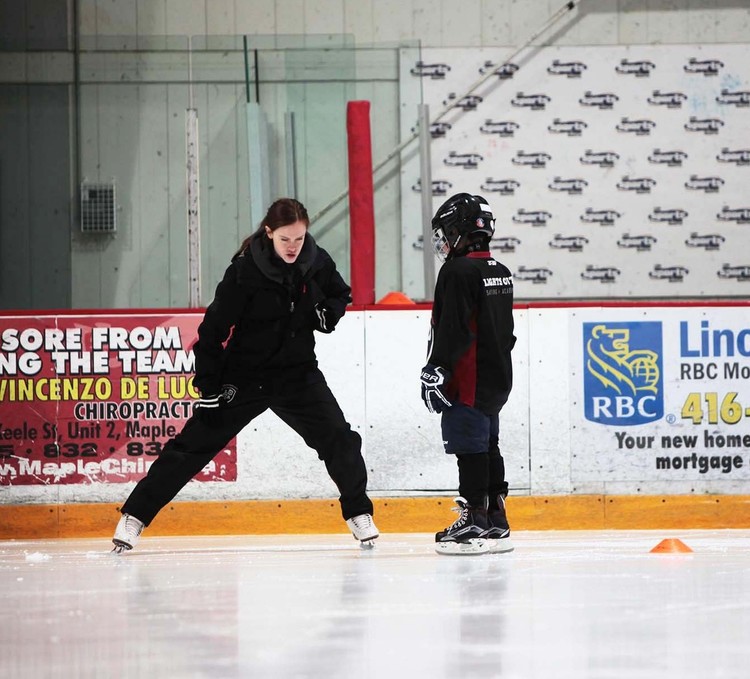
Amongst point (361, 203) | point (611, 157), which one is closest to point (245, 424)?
point (361, 203)

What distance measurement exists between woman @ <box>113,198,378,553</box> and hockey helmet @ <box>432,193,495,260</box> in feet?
1.51

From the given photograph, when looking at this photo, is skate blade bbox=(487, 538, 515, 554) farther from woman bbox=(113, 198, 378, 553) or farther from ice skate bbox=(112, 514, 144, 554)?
ice skate bbox=(112, 514, 144, 554)

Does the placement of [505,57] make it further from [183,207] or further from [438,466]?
[438,466]

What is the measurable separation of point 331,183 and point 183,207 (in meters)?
1.22

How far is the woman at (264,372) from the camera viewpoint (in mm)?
4973

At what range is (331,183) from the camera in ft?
31.4

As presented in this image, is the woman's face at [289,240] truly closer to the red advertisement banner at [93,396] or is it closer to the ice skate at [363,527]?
the ice skate at [363,527]

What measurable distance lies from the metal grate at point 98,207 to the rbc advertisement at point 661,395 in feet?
16.8

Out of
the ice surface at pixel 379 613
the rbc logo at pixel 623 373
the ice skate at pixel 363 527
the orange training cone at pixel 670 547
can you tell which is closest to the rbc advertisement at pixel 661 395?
the rbc logo at pixel 623 373

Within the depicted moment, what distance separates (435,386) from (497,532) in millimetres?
677

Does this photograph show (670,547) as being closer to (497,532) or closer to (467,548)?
(497,532)

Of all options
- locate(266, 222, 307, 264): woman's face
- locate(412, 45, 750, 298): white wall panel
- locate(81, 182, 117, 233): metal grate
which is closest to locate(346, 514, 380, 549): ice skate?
locate(266, 222, 307, 264): woman's face

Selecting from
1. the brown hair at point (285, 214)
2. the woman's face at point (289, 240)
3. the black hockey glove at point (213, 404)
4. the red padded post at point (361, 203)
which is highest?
the red padded post at point (361, 203)

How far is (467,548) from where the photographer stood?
191 inches
